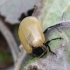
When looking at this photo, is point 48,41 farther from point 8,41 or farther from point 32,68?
point 8,41

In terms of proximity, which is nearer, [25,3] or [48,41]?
[48,41]

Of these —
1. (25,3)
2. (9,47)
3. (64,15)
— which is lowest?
(9,47)


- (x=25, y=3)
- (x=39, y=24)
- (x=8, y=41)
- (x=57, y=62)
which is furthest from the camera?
(x=8, y=41)

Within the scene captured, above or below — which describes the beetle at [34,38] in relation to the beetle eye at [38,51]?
above

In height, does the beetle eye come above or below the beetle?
below

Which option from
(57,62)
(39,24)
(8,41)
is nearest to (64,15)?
(39,24)

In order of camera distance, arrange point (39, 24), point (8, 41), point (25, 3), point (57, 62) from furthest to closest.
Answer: point (8, 41)
point (25, 3)
point (39, 24)
point (57, 62)

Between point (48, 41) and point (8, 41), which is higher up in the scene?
point (48, 41)
